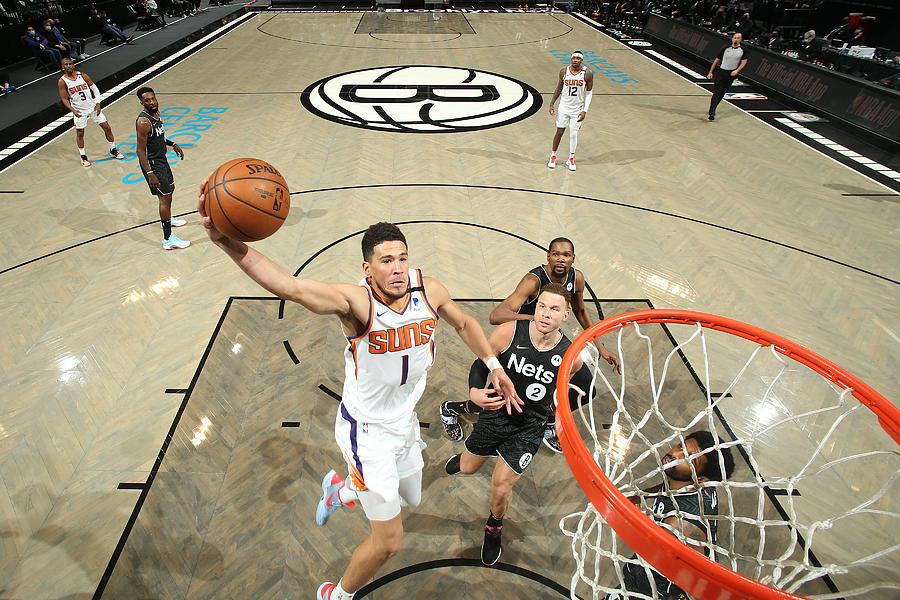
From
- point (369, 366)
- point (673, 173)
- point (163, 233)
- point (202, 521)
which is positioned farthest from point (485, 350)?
point (673, 173)

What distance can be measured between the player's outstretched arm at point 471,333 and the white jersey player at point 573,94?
549 cm

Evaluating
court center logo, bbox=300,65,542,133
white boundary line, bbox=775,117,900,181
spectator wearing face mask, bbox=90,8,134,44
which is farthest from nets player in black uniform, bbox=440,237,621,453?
spectator wearing face mask, bbox=90,8,134,44

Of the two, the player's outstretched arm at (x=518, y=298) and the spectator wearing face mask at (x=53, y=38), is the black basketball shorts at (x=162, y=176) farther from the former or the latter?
the spectator wearing face mask at (x=53, y=38)

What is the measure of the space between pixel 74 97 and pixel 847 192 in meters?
11.7

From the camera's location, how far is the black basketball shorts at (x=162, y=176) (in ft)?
18.0

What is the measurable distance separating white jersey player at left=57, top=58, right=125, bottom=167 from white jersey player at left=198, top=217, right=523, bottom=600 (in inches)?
288

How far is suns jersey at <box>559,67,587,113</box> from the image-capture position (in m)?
7.21

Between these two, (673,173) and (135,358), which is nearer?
(135,358)

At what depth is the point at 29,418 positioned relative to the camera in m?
3.88

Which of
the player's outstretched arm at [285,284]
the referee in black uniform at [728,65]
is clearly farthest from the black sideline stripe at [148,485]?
the referee in black uniform at [728,65]

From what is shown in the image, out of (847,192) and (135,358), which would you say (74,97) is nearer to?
(135,358)

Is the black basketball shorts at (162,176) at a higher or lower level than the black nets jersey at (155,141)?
lower

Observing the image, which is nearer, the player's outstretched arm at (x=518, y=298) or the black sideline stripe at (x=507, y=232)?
the player's outstretched arm at (x=518, y=298)

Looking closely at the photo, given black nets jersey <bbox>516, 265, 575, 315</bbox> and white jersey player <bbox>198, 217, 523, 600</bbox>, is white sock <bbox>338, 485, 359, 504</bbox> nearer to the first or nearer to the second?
white jersey player <bbox>198, 217, 523, 600</bbox>
